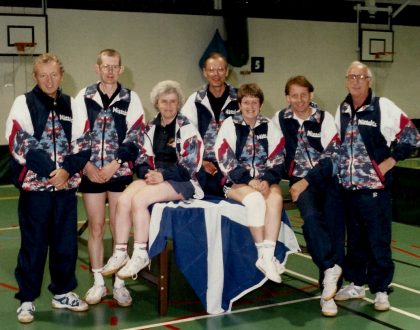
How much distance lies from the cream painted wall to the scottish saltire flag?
21.7 ft

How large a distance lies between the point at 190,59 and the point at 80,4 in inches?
81.7

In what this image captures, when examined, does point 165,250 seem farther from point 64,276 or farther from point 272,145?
point 272,145

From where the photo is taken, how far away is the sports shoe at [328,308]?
4094 mm

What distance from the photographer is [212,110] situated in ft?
15.1

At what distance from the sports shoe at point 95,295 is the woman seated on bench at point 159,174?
252 millimetres

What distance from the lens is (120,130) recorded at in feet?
13.9

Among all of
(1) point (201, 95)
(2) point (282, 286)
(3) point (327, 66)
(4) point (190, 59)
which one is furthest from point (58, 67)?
(3) point (327, 66)

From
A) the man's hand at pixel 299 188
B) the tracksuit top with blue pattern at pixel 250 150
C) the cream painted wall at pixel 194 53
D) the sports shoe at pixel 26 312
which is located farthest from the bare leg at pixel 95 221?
the cream painted wall at pixel 194 53

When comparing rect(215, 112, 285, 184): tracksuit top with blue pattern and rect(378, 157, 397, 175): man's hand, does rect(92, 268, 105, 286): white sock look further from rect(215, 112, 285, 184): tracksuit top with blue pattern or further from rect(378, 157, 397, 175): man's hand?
rect(378, 157, 397, 175): man's hand

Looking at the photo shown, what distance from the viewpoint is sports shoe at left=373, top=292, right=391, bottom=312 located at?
4.18 meters

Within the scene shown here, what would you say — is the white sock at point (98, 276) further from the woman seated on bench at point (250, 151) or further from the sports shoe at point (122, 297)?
the woman seated on bench at point (250, 151)

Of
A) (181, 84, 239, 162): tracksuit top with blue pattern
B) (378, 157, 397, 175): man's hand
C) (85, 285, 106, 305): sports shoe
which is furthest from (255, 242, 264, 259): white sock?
(85, 285, 106, 305): sports shoe

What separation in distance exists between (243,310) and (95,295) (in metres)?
0.95

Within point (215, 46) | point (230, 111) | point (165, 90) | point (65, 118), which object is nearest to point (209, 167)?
point (230, 111)
